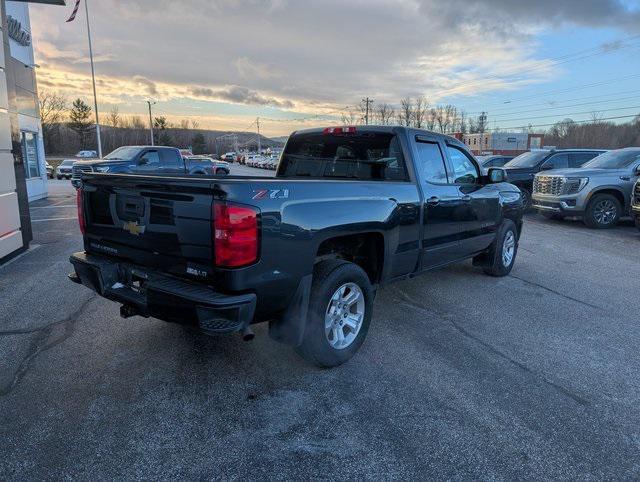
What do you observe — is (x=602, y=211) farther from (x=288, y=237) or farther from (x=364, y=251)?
(x=288, y=237)

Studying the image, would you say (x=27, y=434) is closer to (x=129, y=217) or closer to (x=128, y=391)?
(x=128, y=391)

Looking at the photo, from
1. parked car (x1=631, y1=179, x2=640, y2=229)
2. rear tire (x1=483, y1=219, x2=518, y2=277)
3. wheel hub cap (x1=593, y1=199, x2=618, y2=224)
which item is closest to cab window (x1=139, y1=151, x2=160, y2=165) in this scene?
rear tire (x1=483, y1=219, x2=518, y2=277)

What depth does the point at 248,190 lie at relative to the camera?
3.00m

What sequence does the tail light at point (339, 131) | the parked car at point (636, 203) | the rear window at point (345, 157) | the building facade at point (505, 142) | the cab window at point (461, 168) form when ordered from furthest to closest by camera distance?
1. the building facade at point (505, 142)
2. the parked car at point (636, 203)
3. the cab window at point (461, 168)
4. the tail light at point (339, 131)
5. the rear window at point (345, 157)

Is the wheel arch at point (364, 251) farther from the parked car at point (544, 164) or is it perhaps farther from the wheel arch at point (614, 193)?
the parked car at point (544, 164)

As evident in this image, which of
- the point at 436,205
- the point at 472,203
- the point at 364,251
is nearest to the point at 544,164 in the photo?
the point at 472,203

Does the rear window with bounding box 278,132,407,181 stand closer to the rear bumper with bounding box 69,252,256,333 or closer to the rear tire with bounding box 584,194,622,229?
the rear bumper with bounding box 69,252,256,333

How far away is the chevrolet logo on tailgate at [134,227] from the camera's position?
11.4ft

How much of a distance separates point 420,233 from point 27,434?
365cm

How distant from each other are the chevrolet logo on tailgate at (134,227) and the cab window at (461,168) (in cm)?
347

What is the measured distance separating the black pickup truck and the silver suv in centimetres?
788

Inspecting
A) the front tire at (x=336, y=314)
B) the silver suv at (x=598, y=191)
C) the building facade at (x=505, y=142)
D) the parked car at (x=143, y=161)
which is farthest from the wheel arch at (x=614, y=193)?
the building facade at (x=505, y=142)

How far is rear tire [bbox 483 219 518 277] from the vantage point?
6555mm

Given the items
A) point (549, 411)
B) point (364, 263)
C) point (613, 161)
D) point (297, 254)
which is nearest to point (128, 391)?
point (297, 254)
